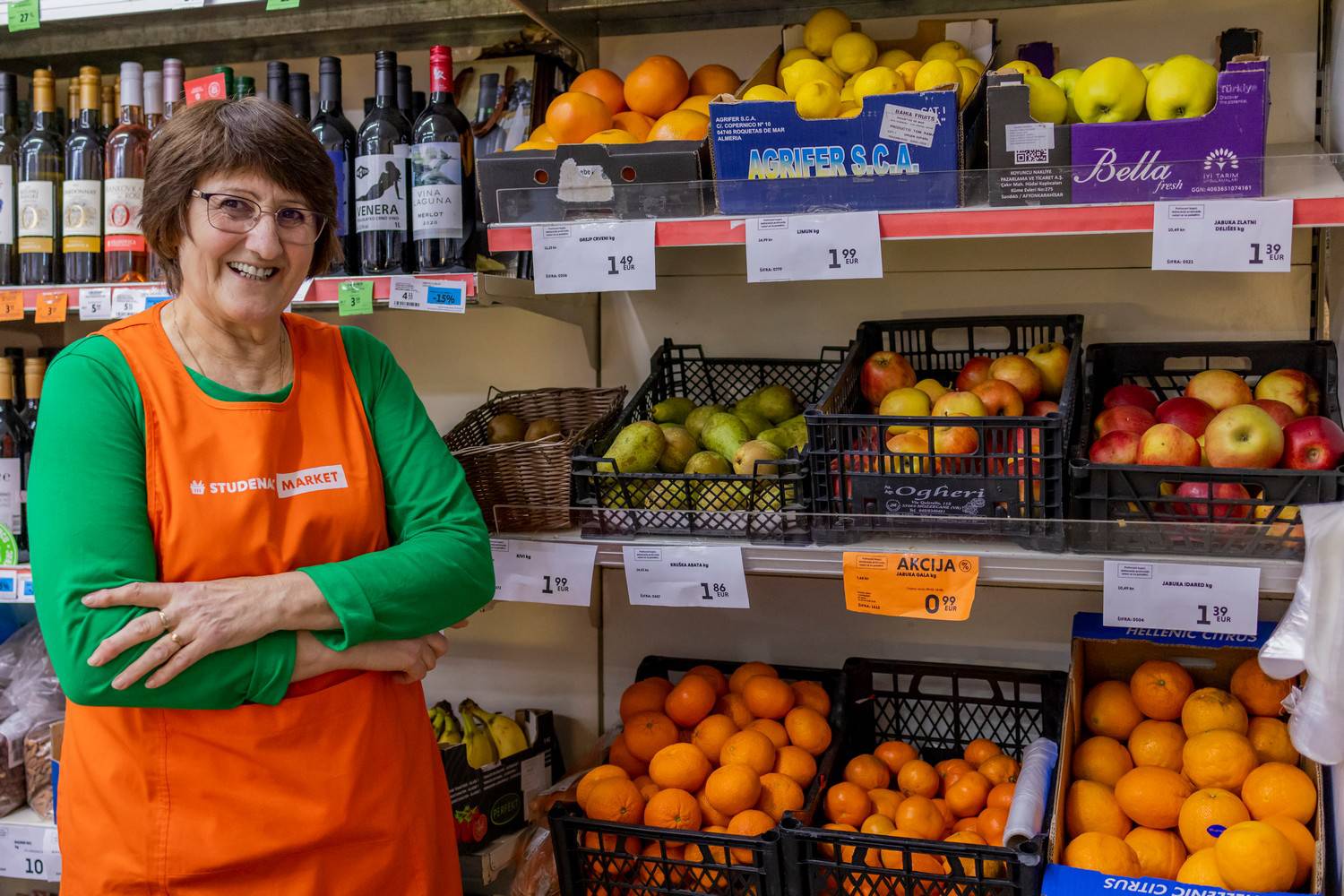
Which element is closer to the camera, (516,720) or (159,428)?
(159,428)

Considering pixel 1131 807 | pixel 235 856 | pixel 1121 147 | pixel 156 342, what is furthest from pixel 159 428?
pixel 1131 807

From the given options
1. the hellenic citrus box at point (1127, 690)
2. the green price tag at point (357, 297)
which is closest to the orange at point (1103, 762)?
the hellenic citrus box at point (1127, 690)

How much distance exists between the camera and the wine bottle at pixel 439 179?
1930 millimetres

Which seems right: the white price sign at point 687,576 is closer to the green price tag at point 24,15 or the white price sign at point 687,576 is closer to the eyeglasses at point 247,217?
the eyeglasses at point 247,217

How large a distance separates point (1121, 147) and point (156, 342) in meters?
1.26

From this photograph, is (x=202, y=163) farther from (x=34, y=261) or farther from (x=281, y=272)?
(x=34, y=261)

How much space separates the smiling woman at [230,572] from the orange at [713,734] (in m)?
0.49

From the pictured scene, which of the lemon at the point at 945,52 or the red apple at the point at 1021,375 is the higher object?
the lemon at the point at 945,52

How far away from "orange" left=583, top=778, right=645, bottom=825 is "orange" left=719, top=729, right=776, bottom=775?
153 mm

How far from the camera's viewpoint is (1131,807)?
158cm

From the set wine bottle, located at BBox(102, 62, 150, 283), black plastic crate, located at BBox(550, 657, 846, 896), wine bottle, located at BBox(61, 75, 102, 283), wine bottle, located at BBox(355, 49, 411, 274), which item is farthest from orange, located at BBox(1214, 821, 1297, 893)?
wine bottle, located at BBox(61, 75, 102, 283)

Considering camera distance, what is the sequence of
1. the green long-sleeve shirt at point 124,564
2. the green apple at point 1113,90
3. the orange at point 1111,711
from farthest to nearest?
the orange at point 1111,711 → the green apple at point 1113,90 → the green long-sleeve shirt at point 124,564

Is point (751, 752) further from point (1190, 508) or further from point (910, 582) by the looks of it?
point (1190, 508)

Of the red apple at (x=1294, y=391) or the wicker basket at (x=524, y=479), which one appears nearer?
the red apple at (x=1294, y=391)
